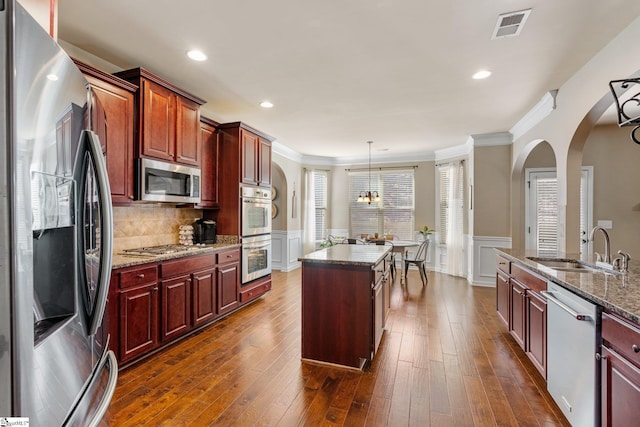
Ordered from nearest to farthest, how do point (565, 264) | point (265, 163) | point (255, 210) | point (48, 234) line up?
point (48, 234) < point (565, 264) < point (255, 210) < point (265, 163)

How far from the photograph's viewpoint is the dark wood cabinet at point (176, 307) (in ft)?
9.37

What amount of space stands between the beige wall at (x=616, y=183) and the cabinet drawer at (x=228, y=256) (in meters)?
5.55

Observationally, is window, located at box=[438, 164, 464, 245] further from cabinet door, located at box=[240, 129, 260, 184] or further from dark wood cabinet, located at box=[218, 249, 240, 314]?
dark wood cabinet, located at box=[218, 249, 240, 314]

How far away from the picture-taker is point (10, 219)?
61cm

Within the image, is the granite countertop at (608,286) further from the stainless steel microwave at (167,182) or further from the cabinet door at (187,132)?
the cabinet door at (187,132)

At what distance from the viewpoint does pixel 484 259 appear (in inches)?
218

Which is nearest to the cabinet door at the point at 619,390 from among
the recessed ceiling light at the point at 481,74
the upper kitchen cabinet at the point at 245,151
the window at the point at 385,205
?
the recessed ceiling light at the point at 481,74

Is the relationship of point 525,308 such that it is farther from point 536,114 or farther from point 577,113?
point 536,114

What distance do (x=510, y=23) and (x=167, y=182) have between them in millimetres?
3270

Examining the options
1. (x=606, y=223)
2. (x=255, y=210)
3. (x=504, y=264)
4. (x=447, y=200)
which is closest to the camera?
(x=504, y=264)

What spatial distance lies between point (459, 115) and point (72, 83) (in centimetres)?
460

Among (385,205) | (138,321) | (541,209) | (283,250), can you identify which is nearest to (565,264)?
(541,209)

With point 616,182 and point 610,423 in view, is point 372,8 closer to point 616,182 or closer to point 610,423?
point 610,423

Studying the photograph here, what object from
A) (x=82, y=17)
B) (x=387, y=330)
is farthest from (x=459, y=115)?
(x=82, y=17)
